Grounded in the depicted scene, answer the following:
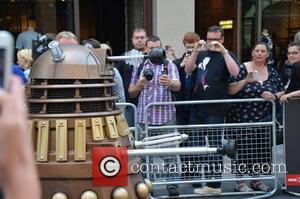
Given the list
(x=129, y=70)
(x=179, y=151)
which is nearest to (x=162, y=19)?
(x=129, y=70)

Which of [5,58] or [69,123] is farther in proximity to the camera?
[69,123]

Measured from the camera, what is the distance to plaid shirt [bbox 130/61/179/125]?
5754 millimetres

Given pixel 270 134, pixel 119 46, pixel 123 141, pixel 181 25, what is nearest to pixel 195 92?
pixel 270 134

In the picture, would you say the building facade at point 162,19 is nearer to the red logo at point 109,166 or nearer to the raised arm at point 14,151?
the red logo at point 109,166

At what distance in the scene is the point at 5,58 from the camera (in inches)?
37.6

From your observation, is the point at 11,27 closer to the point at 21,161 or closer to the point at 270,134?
the point at 270,134

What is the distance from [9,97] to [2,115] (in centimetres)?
3

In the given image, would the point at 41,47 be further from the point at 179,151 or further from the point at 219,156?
the point at 219,156

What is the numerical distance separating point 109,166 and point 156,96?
3068 mm

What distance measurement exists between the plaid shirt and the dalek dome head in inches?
117

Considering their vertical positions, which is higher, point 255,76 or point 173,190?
point 255,76

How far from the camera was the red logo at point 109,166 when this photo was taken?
8.97 feet

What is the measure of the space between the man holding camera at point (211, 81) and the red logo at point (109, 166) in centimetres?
294

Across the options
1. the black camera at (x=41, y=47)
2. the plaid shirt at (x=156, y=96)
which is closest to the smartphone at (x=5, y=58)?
the black camera at (x=41, y=47)
